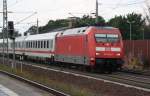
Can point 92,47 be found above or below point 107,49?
above

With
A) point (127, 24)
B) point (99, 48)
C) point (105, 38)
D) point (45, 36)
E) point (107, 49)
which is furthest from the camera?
point (127, 24)

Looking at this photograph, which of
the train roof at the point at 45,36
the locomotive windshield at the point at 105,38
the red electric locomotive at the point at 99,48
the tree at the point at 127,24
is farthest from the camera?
the tree at the point at 127,24

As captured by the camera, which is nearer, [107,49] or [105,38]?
[107,49]

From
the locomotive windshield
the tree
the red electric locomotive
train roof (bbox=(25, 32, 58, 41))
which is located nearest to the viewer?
the red electric locomotive

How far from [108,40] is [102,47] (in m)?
0.79

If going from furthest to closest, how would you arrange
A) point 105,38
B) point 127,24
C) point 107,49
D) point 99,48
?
1. point 127,24
2. point 105,38
3. point 107,49
4. point 99,48

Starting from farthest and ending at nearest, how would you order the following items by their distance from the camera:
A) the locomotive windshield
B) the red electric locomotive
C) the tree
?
the tree < the locomotive windshield < the red electric locomotive

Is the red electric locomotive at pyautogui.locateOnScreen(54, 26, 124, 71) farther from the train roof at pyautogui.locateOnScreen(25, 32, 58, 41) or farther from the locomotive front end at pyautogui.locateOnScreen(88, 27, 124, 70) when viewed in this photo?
the train roof at pyautogui.locateOnScreen(25, 32, 58, 41)

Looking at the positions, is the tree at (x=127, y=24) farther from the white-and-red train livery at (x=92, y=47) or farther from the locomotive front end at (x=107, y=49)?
the locomotive front end at (x=107, y=49)

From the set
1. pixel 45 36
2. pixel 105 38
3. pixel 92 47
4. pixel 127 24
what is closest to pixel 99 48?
pixel 92 47

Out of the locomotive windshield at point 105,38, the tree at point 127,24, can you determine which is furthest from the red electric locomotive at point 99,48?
the tree at point 127,24

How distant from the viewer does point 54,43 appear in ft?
150

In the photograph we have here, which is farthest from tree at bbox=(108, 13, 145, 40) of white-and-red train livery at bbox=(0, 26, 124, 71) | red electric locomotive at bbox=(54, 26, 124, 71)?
red electric locomotive at bbox=(54, 26, 124, 71)

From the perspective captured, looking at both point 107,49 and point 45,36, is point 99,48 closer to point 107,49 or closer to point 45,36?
point 107,49
